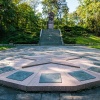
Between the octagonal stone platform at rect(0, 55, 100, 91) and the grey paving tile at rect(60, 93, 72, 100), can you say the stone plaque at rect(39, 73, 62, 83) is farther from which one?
the grey paving tile at rect(60, 93, 72, 100)

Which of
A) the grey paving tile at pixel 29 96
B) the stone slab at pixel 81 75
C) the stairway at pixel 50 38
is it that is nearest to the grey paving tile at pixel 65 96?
the grey paving tile at pixel 29 96

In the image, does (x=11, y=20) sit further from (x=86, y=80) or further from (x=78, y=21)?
(x=78, y=21)

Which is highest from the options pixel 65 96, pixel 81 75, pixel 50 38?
pixel 81 75

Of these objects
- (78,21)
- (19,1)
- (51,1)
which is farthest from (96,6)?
(78,21)

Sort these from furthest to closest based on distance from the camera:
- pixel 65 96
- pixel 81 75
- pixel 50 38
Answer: pixel 50 38 → pixel 81 75 → pixel 65 96

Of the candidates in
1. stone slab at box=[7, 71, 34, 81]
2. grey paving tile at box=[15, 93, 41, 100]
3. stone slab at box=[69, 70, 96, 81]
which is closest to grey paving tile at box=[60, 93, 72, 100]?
grey paving tile at box=[15, 93, 41, 100]

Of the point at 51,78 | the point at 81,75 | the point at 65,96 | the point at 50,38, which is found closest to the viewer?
the point at 65,96

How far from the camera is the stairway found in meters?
26.3

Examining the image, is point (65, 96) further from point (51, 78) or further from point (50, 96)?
point (51, 78)

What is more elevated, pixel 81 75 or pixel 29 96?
pixel 81 75

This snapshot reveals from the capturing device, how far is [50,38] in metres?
28.5

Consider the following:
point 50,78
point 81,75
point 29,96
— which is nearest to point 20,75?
point 50,78

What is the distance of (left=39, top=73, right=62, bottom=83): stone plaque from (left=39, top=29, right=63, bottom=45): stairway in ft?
63.3

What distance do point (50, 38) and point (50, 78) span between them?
22390 mm
